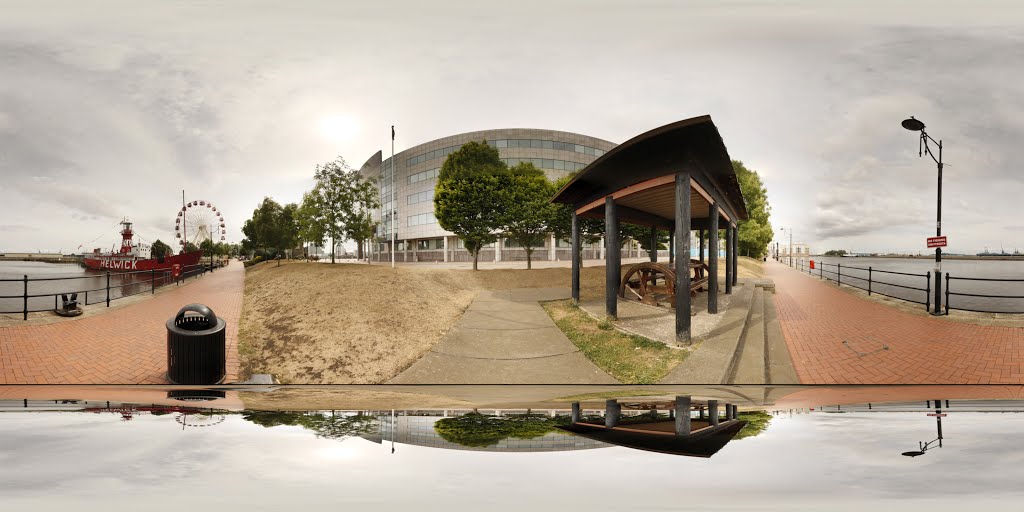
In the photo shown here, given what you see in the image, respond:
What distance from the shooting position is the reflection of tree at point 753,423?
3287 millimetres

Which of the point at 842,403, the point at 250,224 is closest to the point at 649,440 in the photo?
the point at 842,403

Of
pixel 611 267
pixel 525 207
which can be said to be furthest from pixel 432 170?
pixel 611 267

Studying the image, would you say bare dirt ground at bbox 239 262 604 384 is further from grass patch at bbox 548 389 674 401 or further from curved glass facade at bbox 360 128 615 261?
curved glass facade at bbox 360 128 615 261

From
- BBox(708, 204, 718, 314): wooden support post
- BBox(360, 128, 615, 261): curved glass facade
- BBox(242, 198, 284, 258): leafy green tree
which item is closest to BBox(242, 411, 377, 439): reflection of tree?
BBox(708, 204, 718, 314): wooden support post

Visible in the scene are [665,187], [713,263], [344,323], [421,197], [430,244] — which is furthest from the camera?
[430,244]

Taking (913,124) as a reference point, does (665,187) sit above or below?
below

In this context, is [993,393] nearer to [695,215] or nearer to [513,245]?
[695,215]

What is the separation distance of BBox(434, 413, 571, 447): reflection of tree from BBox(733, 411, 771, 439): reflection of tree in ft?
4.98

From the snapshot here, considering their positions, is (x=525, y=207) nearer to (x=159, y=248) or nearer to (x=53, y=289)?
(x=53, y=289)

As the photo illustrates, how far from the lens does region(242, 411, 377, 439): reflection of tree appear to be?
341 cm

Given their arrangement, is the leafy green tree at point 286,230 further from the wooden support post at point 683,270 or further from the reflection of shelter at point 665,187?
the wooden support post at point 683,270

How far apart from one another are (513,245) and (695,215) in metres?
9.42

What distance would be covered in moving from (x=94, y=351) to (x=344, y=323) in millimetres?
3439

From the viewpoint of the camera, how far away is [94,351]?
5680 millimetres
